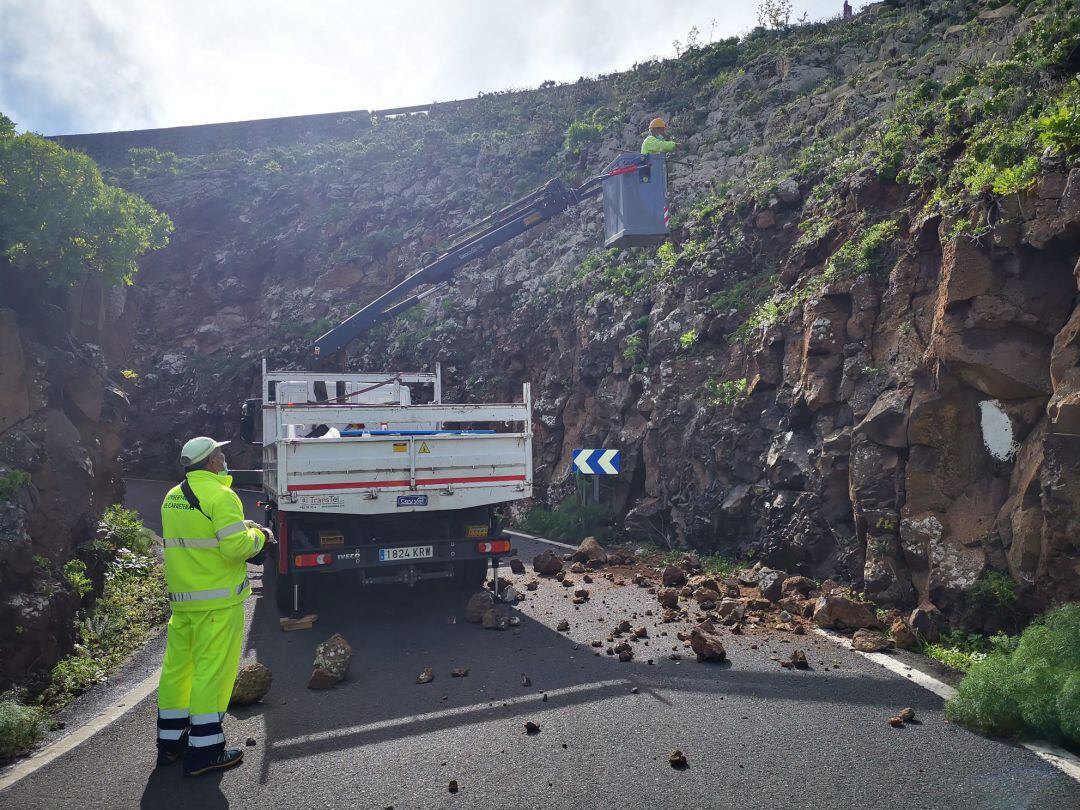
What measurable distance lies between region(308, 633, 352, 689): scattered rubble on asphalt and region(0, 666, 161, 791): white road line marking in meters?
1.27

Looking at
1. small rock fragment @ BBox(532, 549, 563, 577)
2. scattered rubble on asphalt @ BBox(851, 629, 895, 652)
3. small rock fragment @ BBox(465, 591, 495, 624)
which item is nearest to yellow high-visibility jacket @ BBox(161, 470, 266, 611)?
small rock fragment @ BBox(465, 591, 495, 624)

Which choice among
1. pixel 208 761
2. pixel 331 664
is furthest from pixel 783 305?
pixel 208 761

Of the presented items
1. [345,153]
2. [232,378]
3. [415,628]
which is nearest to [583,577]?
[415,628]

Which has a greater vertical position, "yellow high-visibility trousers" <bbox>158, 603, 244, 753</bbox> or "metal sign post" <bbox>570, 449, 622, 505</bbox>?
"metal sign post" <bbox>570, 449, 622, 505</bbox>

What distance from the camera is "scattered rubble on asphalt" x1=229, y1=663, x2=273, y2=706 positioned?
223 inches

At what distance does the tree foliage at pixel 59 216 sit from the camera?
10820 mm

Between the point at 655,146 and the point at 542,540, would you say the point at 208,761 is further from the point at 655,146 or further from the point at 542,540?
the point at 542,540

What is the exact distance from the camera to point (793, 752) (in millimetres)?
4633

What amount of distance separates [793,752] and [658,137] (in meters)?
8.39

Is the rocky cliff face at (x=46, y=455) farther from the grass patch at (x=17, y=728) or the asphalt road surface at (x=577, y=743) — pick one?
the asphalt road surface at (x=577, y=743)

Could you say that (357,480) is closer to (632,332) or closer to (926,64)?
(632,332)

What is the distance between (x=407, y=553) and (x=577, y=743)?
3.85m

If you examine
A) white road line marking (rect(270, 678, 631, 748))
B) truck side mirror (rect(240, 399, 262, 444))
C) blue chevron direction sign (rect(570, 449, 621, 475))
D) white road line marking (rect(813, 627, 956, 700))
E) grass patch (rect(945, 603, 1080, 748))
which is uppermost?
truck side mirror (rect(240, 399, 262, 444))

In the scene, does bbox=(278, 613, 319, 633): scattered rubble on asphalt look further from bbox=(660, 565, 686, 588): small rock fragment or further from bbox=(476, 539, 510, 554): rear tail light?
bbox=(660, 565, 686, 588): small rock fragment
